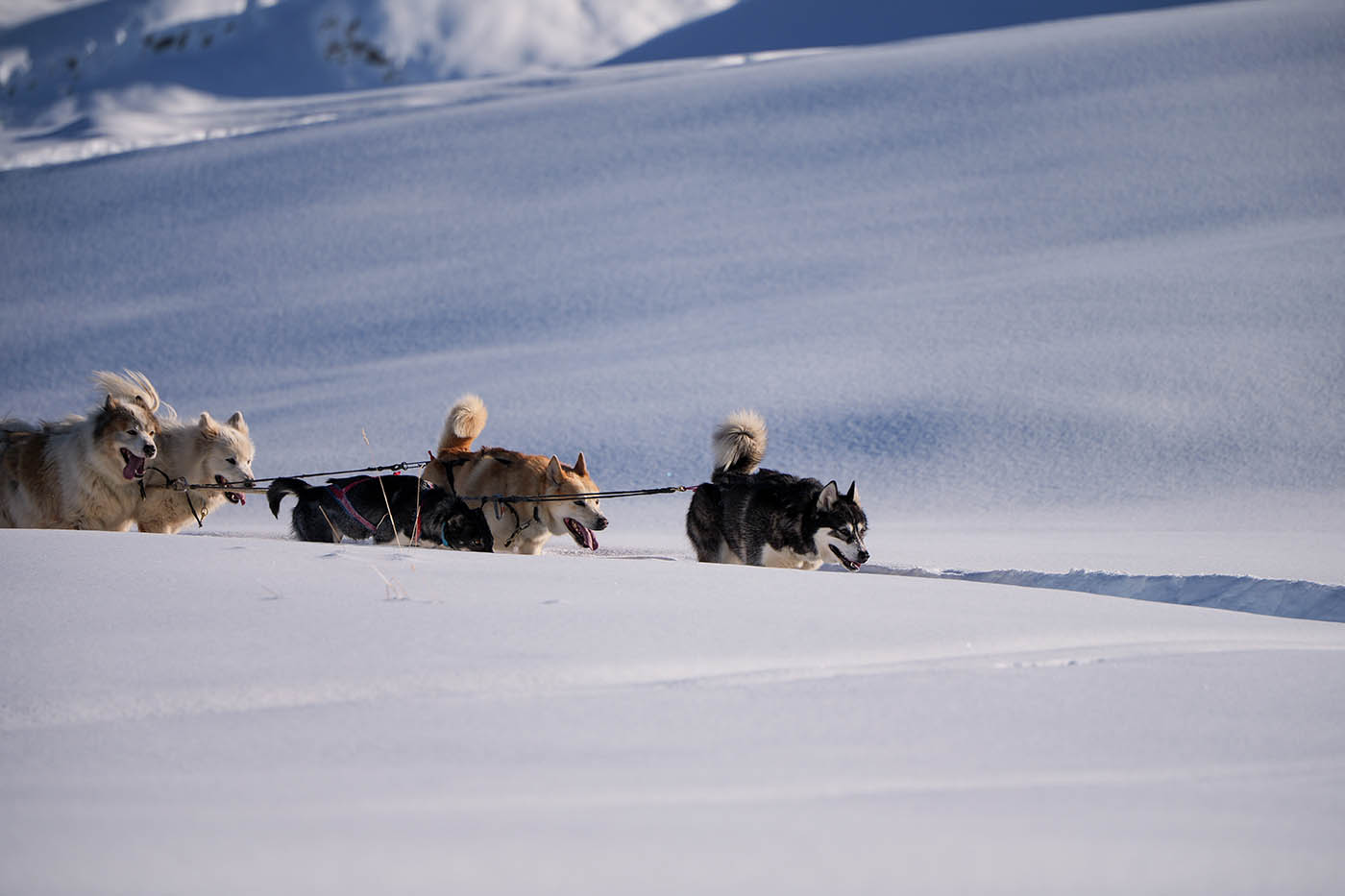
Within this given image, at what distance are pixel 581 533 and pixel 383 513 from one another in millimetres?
1149

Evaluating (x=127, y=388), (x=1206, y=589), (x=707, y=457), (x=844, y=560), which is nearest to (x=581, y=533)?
(x=844, y=560)

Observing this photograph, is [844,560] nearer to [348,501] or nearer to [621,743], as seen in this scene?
[348,501]

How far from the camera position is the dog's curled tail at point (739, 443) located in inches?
258

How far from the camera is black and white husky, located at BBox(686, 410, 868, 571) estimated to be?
234 inches

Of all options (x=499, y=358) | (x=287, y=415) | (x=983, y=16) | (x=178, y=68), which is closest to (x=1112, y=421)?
(x=499, y=358)

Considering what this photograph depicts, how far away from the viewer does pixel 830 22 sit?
43281mm

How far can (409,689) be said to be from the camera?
2543 mm

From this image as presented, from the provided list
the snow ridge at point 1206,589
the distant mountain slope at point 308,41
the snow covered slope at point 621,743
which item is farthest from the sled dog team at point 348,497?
the distant mountain slope at point 308,41

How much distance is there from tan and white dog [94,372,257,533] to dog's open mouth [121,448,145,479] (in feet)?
0.49

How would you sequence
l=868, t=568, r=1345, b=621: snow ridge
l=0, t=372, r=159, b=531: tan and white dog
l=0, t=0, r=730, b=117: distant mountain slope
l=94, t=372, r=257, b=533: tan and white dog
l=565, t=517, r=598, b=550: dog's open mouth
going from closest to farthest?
l=868, t=568, r=1345, b=621: snow ridge → l=0, t=372, r=159, b=531: tan and white dog → l=94, t=372, r=257, b=533: tan and white dog → l=565, t=517, r=598, b=550: dog's open mouth → l=0, t=0, r=730, b=117: distant mountain slope

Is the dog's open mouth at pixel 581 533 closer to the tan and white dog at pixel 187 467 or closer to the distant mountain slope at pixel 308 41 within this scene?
the tan and white dog at pixel 187 467

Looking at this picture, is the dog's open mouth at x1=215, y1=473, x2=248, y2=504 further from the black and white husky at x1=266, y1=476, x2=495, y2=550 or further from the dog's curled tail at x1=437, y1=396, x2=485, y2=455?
the dog's curled tail at x1=437, y1=396, x2=485, y2=455

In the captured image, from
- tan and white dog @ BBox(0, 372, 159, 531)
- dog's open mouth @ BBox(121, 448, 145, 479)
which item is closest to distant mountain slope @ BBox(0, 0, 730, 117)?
tan and white dog @ BBox(0, 372, 159, 531)

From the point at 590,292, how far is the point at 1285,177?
34.7 ft
